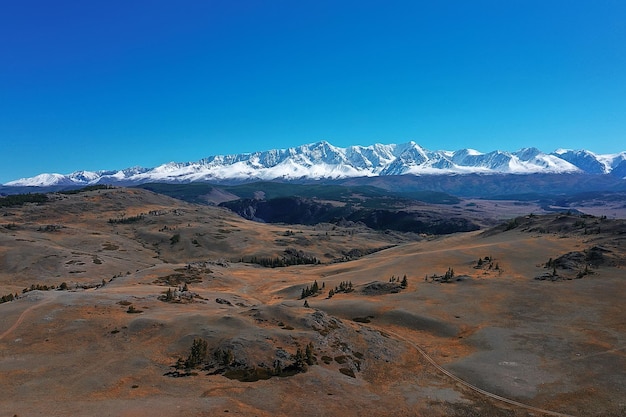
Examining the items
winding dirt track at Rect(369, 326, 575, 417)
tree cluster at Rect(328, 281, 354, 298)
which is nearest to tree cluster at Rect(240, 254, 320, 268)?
tree cluster at Rect(328, 281, 354, 298)

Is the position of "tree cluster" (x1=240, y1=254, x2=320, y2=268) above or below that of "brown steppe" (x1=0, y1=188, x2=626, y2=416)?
below

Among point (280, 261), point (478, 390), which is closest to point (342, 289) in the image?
point (478, 390)

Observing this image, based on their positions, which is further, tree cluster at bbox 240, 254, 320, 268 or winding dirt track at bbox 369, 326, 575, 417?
tree cluster at bbox 240, 254, 320, 268

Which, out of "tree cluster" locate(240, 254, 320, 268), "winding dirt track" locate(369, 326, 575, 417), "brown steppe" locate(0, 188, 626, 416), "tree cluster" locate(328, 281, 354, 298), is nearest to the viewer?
"brown steppe" locate(0, 188, 626, 416)

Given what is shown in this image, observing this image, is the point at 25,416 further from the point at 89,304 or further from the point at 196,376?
the point at 89,304

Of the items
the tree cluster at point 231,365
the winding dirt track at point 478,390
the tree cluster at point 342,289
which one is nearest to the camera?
the winding dirt track at point 478,390

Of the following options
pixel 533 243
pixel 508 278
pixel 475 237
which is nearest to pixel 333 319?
pixel 508 278

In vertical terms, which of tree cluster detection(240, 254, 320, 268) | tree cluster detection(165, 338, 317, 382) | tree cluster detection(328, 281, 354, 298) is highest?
tree cluster detection(165, 338, 317, 382)

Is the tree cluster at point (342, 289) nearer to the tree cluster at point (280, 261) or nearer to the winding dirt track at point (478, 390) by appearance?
the winding dirt track at point (478, 390)

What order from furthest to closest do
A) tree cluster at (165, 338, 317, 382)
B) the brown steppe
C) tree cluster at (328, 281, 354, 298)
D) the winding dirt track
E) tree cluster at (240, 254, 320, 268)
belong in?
tree cluster at (240, 254, 320, 268) < tree cluster at (328, 281, 354, 298) < tree cluster at (165, 338, 317, 382) < the winding dirt track < the brown steppe

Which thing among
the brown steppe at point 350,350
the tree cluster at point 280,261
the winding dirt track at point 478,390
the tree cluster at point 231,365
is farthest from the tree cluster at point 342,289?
the tree cluster at point 280,261

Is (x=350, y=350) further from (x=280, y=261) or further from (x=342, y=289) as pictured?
(x=280, y=261)

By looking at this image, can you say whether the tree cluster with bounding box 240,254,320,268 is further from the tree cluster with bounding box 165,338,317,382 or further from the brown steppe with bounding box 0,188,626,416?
the tree cluster with bounding box 165,338,317,382
